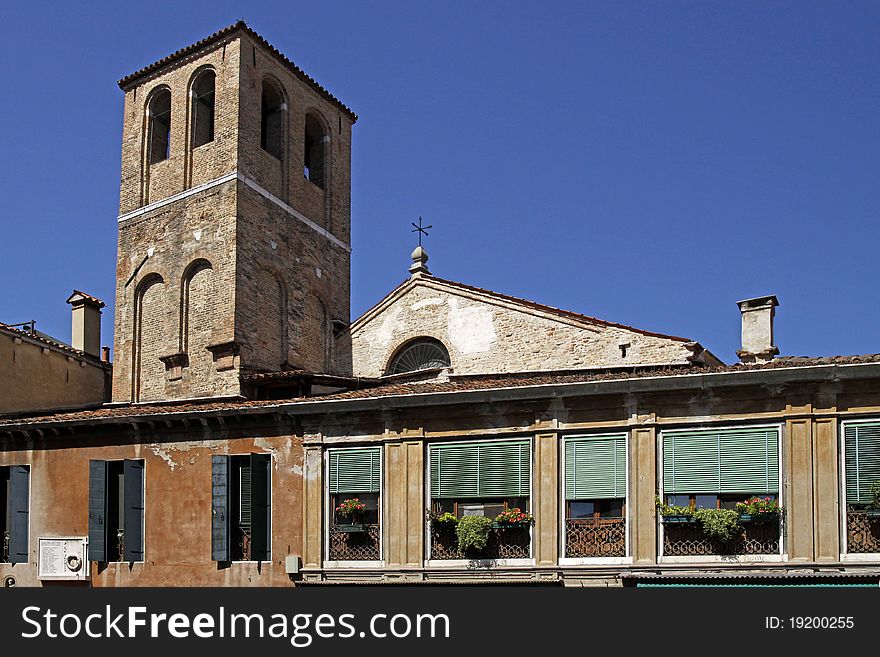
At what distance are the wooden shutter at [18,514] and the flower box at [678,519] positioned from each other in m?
12.4

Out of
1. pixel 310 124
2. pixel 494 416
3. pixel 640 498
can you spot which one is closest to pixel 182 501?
pixel 494 416

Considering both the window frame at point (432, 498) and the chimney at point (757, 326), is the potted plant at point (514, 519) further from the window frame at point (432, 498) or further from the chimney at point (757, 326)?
the chimney at point (757, 326)

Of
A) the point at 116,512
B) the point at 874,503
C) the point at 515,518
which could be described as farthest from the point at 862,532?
the point at 116,512

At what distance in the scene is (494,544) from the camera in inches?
725

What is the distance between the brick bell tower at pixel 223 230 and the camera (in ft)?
92.8

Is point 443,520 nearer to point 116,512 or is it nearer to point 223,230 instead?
point 116,512

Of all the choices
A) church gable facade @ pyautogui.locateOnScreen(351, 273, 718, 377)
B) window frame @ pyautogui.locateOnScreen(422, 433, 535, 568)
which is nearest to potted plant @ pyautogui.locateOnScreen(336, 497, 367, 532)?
window frame @ pyautogui.locateOnScreen(422, 433, 535, 568)

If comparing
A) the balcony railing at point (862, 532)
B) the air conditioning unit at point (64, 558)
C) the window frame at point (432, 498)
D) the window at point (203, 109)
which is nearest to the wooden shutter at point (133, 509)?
the air conditioning unit at point (64, 558)

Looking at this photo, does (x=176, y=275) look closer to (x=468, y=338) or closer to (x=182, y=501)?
(x=468, y=338)

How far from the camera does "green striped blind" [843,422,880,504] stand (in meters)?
16.4

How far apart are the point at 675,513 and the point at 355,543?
18.4 ft

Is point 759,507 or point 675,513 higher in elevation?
point 759,507

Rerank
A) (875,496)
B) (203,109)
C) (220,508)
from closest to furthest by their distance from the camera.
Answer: (875,496)
(220,508)
(203,109)

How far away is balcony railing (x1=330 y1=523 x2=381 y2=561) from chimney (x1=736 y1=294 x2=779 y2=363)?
30.7 ft
